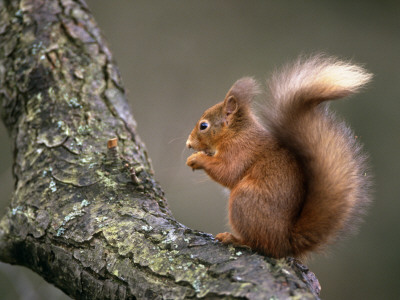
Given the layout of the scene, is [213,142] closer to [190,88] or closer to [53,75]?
[53,75]

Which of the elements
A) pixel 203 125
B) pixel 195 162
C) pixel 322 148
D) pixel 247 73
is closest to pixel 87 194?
pixel 195 162

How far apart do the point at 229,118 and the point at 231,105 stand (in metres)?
0.05

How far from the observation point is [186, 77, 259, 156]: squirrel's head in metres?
1.70

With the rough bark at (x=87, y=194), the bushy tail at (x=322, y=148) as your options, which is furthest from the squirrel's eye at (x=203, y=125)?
the bushy tail at (x=322, y=148)

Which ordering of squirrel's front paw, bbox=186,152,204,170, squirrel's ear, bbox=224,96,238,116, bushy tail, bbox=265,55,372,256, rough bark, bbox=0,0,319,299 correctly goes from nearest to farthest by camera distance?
rough bark, bbox=0,0,319,299 → bushy tail, bbox=265,55,372,256 → squirrel's front paw, bbox=186,152,204,170 → squirrel's ear, bbox=224,96,238,116

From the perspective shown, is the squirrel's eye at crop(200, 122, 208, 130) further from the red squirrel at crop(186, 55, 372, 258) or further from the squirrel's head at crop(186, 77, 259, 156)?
the red squirrel at crop(186, 55, 372, 258)

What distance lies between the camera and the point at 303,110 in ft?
4.34

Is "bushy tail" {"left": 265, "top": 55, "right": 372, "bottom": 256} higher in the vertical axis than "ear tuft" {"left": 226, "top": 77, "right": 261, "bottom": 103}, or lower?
lower

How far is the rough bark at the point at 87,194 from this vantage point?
1135mm

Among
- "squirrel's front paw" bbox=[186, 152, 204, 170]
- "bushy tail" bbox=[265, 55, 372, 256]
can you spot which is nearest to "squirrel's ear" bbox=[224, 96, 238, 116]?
"squirrel's front paw" bbox=[186, 152, 204, 170]

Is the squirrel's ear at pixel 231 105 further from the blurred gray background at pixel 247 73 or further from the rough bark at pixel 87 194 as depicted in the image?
the blurred gray background at pixel 247 73

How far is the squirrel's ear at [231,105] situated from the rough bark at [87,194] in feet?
1.28

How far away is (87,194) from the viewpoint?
154cm

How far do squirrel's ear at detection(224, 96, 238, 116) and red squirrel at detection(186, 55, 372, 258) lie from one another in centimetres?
27
